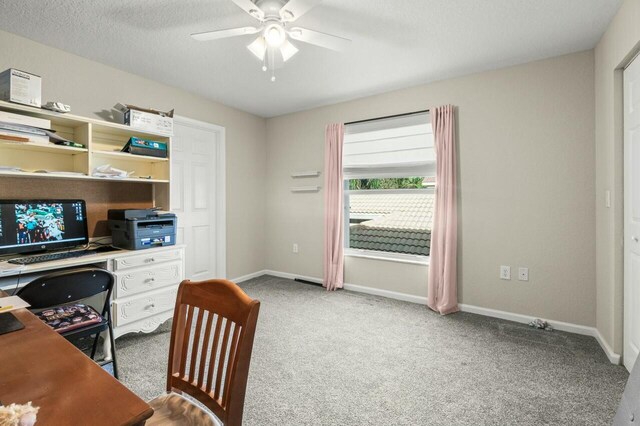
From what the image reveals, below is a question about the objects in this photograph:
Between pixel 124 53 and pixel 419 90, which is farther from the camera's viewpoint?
pixel 419 90

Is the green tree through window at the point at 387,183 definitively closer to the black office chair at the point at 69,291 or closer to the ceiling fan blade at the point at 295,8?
the ceiling fan blade at the point at 295,8

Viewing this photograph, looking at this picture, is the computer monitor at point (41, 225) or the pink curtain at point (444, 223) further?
the pink curtain at point (444, 223)

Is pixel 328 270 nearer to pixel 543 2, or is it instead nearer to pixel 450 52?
pixel 450 52

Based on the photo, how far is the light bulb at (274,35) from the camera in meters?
2.00

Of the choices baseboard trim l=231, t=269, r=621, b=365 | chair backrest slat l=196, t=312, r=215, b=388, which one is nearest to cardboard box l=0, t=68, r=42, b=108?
chair backrest slat l=196, t=312, r=215, b=388

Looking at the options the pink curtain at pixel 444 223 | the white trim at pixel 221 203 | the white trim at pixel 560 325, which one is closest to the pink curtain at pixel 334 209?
the pink curtain at pixel 444 223

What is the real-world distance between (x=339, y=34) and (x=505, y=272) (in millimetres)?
2620

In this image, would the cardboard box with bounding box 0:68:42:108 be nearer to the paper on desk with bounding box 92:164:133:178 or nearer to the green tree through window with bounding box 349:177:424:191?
the paper on desk with bounding box 92:164:133:178

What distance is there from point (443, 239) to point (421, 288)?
0.64 metres

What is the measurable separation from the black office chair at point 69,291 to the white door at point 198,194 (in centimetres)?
191

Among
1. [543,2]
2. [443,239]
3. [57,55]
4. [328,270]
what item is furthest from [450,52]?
[57,55]

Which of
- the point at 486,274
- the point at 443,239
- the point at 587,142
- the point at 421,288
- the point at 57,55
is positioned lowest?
the point at 421,288

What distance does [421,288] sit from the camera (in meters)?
3.52

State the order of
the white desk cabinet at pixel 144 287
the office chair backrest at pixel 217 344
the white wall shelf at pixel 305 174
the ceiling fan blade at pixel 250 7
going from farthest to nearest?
the white wall shelf at pixel 305 174 < the white desk cabinet at pixel 144 287 < the ceiling fan blade at pixel 250 7 < the office chair backrest at pixel 217 344
